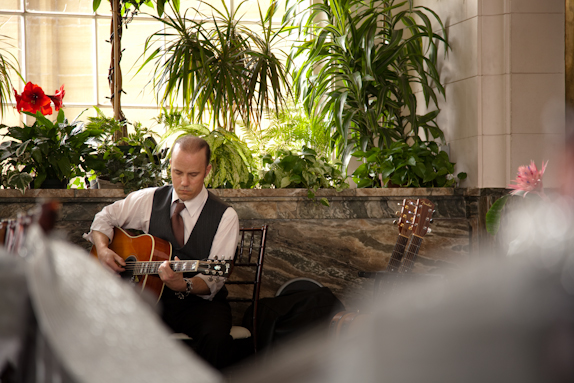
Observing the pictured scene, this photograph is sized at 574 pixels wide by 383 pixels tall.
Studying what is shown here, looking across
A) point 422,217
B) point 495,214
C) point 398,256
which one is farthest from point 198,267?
Result: point 495,214

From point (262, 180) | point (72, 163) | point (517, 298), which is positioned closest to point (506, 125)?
point (262, 180)

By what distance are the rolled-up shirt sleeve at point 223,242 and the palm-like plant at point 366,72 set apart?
1.10 meters

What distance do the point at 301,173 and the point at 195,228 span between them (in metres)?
0.82

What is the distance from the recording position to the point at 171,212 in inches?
94.3

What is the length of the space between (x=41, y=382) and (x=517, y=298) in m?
0.31

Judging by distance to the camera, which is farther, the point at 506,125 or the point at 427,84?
the point at 427,84

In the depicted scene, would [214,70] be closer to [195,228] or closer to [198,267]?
[195,228]

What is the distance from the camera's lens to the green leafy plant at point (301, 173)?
114 inches

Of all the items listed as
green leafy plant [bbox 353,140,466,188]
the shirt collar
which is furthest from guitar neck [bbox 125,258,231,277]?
green leafy plant [bbox 353,140,466,188]

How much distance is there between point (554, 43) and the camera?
2.91 m

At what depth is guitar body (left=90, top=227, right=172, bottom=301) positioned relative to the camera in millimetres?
2156

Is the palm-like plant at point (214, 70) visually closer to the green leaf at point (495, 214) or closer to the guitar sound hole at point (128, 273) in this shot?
the guitar sound hole at point (128, 273)

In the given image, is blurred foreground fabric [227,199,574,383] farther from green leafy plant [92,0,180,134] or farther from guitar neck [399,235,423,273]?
green leafy plant [92,0,180,134]

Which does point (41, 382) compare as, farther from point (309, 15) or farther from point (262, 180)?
point (309, 15)
